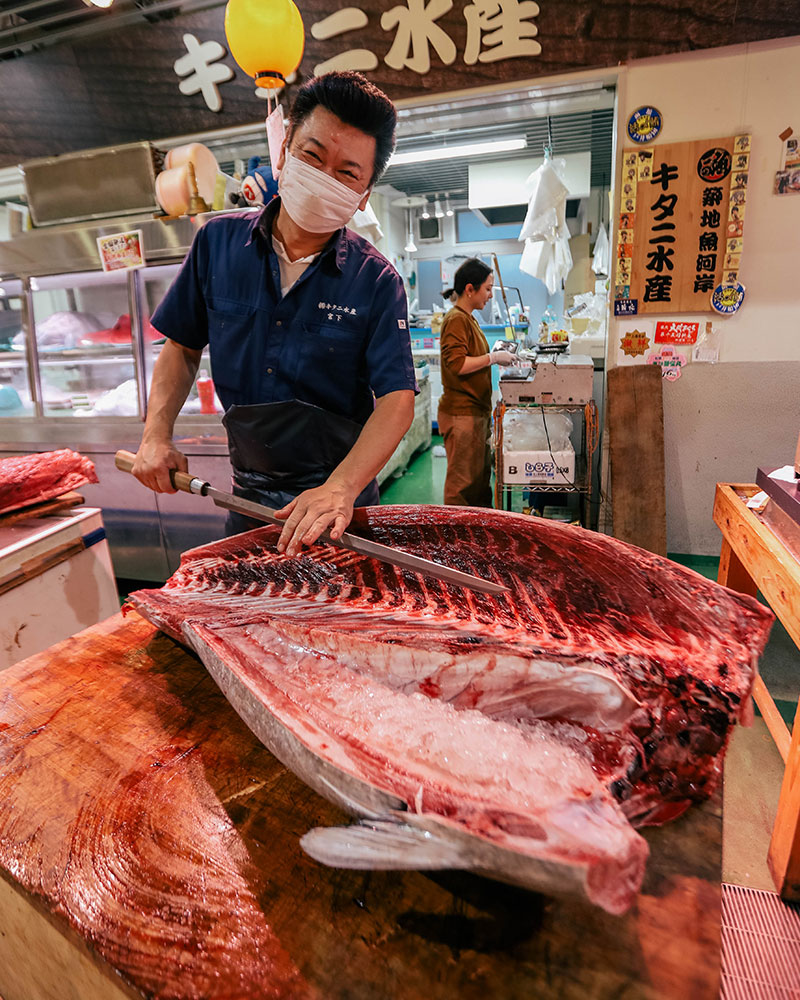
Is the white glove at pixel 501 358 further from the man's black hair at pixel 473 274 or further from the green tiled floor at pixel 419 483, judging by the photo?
the green tiled floor at pixel 419 483

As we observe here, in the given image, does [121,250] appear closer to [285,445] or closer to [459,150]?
[285,445]

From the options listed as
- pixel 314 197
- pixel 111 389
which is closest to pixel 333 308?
pixel 314 197

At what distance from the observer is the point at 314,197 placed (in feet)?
6.75

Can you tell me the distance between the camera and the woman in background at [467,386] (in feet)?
16.8

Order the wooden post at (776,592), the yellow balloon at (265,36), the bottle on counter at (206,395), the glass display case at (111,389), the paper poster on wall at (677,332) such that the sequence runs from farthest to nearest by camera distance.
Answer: the bottle on counter at (206,395)
the glass display case at (111,389)
the paper poster on wall at (677,332)
the yellow balloon at (265,36)
the wooden post at (776,592)

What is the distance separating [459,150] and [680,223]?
5163 millimetres

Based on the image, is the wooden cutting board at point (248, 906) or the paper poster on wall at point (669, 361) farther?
the paper poster on wall at point (669, 361)

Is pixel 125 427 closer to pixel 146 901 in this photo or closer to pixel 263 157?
pixel 263 157

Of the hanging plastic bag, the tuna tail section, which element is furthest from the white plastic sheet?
the tuna tail section

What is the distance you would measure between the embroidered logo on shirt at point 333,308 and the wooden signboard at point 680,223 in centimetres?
314

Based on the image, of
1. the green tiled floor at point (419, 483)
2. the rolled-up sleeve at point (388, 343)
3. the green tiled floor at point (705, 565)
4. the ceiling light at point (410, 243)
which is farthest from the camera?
the ceiling light at point (410, 243)

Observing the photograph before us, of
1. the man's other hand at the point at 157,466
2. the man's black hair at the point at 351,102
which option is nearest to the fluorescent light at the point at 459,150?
the man's black hair at the point at 351,102

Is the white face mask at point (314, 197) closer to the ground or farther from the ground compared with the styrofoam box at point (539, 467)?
farther from the ground

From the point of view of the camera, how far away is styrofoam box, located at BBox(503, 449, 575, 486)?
4.50m
